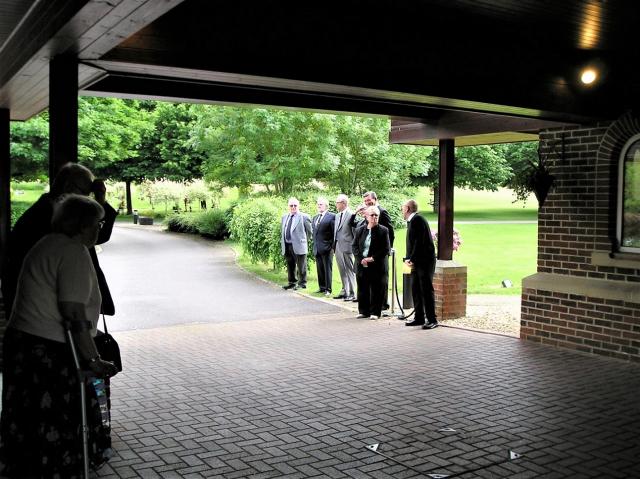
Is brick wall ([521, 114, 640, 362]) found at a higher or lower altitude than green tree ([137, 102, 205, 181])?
lower

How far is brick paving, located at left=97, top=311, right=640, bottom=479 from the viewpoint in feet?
16.3

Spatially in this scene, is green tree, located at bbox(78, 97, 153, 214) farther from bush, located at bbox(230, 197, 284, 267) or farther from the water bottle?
the water bottle

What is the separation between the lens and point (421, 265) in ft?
34.2

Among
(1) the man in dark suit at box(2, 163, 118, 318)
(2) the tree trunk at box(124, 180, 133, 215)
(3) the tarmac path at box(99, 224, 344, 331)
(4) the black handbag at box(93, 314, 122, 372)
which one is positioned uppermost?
(2) the tree trunk at box(124, 180, 133, 215)

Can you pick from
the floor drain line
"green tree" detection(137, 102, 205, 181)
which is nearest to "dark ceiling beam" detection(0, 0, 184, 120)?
the floor drain line

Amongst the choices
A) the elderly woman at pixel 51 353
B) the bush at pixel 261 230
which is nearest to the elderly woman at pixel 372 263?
the bush at pixel 261 230

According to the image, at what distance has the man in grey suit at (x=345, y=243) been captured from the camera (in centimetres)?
1325

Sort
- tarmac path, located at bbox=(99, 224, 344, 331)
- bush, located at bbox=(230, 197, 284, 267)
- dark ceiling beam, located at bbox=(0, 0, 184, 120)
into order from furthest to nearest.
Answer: bush, located at bbox=(230, 197, 284, 267) < tarmac path, located at bbox=(99, 224, 344, 331) < dark ceiling beam, located at bbox=(0, 0, 184, 120)

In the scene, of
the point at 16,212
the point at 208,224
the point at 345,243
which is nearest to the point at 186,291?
the point at 345,243

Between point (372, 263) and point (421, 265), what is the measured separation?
0.92 m

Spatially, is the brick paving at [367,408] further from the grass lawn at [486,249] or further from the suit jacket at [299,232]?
the suit jacket at [299,232]

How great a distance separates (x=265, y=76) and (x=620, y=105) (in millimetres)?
4624

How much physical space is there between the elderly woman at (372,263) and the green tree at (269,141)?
37.8ft

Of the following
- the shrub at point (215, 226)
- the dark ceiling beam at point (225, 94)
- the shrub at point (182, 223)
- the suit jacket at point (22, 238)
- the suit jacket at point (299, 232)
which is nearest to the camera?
the suit jacket at point (22, 238)
